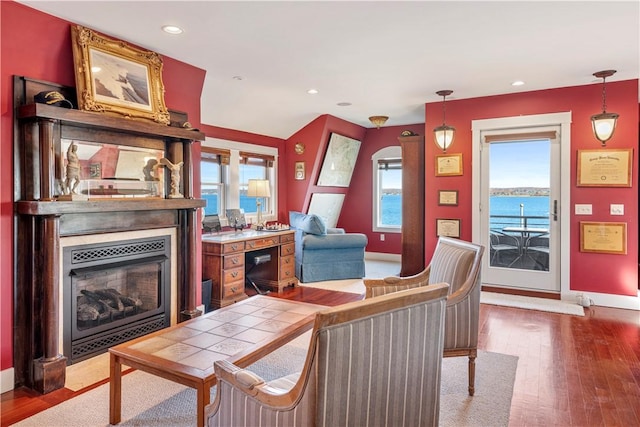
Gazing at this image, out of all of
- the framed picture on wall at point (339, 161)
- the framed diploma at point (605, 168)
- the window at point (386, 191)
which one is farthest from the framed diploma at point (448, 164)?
the window at point (386, 191)

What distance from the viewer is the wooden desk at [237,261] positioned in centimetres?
439

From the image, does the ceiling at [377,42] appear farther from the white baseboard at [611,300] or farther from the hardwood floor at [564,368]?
the hardwood floor at [564,368]

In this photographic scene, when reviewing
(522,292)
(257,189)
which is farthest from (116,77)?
(522,292)

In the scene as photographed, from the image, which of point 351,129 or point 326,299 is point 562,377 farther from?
point 351,129

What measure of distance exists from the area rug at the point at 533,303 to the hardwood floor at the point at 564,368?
0.44 ft

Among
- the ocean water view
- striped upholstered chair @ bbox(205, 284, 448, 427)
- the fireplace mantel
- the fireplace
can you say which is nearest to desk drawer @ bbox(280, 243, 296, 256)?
the ocean water view

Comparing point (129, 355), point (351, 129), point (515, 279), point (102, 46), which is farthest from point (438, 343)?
point (351, 129)

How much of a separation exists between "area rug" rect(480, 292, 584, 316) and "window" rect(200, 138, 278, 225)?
3527mm

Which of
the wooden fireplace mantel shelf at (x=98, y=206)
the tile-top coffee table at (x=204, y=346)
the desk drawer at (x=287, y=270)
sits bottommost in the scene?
the desk drawer at (x=287, y=270)

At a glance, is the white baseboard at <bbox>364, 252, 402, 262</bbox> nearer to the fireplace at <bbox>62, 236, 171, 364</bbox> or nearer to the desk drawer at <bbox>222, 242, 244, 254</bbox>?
the desk drawer at <bbox>222, 242, 244, 254</bbox>

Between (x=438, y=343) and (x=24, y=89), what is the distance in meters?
2.92

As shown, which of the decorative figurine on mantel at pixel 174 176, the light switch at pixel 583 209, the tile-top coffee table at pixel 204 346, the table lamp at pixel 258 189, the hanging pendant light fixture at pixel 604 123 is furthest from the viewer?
the table lamp at pixel 258 189

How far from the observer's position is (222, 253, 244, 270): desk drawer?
4.42 metres

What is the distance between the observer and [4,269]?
2541 mm
